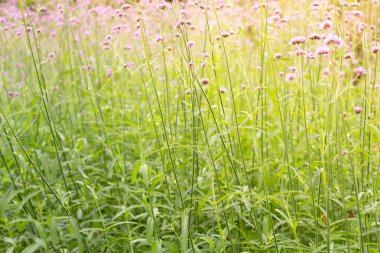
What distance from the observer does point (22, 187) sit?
297 cm

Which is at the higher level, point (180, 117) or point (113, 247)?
point (180, 117)

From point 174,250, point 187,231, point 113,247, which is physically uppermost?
point 187,231

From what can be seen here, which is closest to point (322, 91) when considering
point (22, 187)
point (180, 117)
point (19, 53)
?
point (180, 117)

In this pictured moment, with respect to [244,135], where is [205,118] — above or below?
above

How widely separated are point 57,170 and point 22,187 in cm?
68

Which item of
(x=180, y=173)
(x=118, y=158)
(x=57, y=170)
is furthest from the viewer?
(x=57, y=170)

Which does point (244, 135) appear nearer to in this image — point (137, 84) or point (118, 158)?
point (118, 158)

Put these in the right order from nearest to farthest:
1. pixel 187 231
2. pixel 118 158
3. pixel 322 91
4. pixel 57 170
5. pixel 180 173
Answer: pixel 187 231 → pixel 180 173 → pixel 118 158 → pixel 57 170 → pixel 322 91

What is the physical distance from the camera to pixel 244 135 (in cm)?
325

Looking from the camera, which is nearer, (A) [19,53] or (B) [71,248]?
(B) [71,248]

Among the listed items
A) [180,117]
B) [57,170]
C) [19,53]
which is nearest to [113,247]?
[57,170]

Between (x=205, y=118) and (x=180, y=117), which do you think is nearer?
(x=205, y=118)

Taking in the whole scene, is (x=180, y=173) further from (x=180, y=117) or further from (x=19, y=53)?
(x=19, y=53)

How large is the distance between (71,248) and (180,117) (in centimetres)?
155
